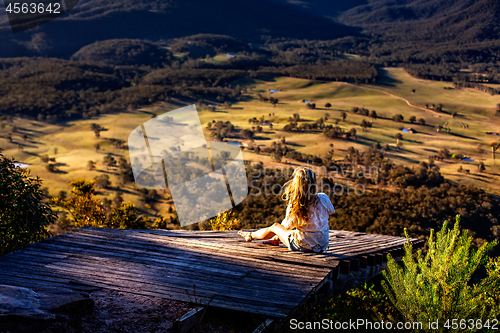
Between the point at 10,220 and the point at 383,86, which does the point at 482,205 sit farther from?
the point at 383,86

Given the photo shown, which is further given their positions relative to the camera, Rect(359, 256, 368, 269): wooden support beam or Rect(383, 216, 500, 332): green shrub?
Rect(359, 256, 368, 269): wooden support beam

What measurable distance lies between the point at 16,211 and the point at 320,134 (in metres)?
33.3

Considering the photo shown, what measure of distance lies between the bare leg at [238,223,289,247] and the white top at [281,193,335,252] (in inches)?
5.7

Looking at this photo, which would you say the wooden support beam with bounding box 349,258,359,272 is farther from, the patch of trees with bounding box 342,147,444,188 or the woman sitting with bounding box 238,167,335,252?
the patch of trees with bounding box 342,147,444,188

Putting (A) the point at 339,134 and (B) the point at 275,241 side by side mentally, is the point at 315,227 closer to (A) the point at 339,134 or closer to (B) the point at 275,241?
(B) the point at 275,241

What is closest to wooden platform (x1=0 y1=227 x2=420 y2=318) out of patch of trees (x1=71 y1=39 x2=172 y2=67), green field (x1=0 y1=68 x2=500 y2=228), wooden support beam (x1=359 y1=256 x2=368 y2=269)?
wooden support beam (x1=359 y1=256 x2=368 y2=269)

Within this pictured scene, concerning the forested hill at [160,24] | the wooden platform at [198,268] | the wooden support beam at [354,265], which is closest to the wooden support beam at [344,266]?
the wooden platform at [198,268]

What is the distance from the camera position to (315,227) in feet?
14.0

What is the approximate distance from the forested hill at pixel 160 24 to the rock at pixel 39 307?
11558 cm

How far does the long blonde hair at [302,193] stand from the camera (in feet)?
13.3

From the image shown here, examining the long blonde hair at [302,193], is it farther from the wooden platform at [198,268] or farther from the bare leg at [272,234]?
the wooden platform at [198,268]

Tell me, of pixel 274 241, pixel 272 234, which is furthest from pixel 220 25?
pixel 274 241

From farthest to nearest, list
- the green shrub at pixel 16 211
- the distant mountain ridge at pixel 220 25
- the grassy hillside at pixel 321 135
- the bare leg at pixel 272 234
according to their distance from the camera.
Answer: the distant mountain ridge at pixel 220 25 → the grassy hillside at pixel 321 135 → the green shrub at pixel 16 211 → the bare leg at pixel 272 234

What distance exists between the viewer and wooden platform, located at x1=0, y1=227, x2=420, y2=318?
10.8 feet
